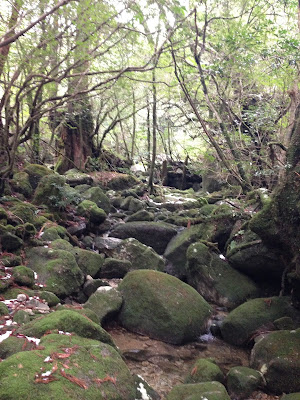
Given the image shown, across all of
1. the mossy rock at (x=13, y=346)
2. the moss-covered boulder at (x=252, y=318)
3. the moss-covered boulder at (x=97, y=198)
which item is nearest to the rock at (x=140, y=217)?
the moss-covered boulder at (x=97, y=198)

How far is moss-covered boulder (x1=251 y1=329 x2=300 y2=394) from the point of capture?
13.9 ft

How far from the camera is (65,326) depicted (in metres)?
3.78

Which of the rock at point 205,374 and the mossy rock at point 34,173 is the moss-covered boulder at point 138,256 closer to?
the rock at point 205,374

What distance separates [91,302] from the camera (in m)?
5.54

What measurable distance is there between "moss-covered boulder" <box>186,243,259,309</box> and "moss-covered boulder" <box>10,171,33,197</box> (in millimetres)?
5074

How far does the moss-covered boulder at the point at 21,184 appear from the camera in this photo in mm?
9172

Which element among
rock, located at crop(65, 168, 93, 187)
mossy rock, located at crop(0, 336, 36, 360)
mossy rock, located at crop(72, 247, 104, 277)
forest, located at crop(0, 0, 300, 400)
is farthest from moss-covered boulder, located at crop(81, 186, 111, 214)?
mossy rock, located at crop(0, 336, 36, 360)

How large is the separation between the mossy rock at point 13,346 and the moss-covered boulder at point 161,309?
8.28ft

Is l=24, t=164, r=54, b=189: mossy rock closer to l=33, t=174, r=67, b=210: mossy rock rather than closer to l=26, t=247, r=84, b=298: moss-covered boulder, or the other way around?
l=33, t=174, r=67, b=210: mossy rock

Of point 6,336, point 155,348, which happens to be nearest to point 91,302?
point 155,348

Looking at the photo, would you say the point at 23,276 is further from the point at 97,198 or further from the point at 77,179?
the point at 77,179

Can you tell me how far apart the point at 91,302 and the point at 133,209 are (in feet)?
21.6

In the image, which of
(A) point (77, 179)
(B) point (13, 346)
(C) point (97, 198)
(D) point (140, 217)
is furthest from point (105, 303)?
(A) point (77, 179)

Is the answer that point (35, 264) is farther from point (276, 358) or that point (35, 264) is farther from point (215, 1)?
point (215, 1)
